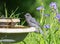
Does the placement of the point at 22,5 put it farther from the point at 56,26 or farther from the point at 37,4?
the point at 56,26

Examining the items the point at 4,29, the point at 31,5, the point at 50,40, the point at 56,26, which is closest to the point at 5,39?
the point at 4,29

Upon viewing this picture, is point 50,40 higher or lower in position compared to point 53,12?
lower

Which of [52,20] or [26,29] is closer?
[26,29]

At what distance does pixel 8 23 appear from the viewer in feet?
9.00

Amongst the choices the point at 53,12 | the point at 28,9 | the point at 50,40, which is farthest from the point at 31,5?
the point at 50,40

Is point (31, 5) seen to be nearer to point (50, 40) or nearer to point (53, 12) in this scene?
point (53, 12)

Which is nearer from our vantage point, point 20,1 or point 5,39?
point 5,39

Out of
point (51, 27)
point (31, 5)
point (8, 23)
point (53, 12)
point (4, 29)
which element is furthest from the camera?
point (31, 5)

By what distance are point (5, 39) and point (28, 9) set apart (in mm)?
3010

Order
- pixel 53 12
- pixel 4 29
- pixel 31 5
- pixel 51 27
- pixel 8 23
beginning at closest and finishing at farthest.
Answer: pixel 4 29 < pixel 8 23 < pixel 51 27 < pixel 53 12 < pixel 31 5

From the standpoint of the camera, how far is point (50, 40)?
2.86m

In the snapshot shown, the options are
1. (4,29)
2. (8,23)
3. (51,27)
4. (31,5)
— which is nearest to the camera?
(4,29)

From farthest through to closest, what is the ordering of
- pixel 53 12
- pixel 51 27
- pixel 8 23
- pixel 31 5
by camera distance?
pixel 31 5 < pixel 53 12 < pixel 51 27 < pixel 8 23

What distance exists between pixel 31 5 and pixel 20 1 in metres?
0.21
